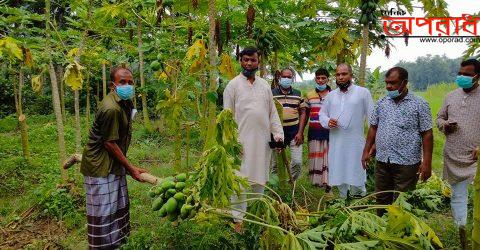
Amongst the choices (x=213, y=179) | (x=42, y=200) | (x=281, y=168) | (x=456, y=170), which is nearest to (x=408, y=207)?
(x=213, y=179)

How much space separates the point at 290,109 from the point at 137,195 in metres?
2.46

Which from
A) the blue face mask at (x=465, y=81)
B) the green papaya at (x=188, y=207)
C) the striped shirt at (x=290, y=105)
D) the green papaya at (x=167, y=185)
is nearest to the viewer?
the green papaya at (x=188, y=207)

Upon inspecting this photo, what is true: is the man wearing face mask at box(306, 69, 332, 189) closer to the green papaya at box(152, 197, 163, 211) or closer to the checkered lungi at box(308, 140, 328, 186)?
the checkered lungi at box(308, 140, 328, 186)

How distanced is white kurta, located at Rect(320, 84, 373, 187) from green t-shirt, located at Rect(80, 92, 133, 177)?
7.26 feet

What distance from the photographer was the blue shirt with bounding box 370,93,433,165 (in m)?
3.26

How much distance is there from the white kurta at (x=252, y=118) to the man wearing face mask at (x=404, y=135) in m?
0.98

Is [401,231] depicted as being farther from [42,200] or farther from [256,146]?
[42,200]

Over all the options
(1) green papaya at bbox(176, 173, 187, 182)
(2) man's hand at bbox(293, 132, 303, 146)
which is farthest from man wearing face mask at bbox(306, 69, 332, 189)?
(1) green papaya at bbox(176, 173, 187, 182)

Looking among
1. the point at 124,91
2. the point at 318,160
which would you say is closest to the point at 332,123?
the point at 318,160

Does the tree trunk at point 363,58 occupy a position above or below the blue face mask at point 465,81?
above

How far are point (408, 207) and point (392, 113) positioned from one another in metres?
1.41

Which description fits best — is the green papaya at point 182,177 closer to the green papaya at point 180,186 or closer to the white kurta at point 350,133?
the green papaya at point 180,186

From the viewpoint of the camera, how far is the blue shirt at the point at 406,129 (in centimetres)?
326

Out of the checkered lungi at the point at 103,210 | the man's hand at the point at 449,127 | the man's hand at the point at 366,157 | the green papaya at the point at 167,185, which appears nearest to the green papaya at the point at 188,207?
the green papaya at the point at 167,185
